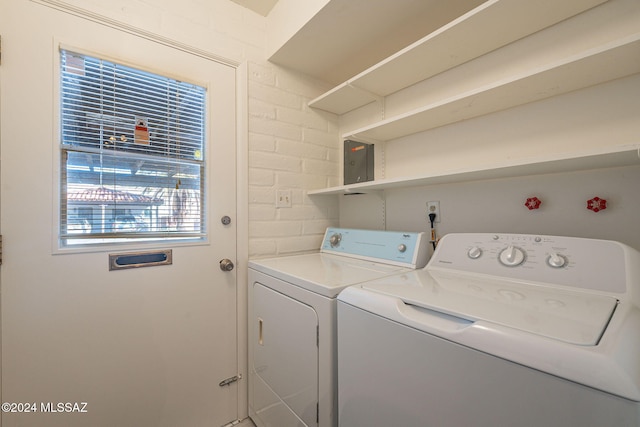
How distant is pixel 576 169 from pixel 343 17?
4.04 ft

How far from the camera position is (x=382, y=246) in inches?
55.8

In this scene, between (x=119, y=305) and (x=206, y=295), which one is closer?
(x=119, y=305)

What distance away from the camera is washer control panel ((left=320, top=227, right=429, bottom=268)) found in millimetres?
1275

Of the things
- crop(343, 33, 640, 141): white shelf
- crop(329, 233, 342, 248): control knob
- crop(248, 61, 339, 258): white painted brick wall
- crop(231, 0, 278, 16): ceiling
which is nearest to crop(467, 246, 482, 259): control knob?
crop(343, 33, 640, 141): white shelf

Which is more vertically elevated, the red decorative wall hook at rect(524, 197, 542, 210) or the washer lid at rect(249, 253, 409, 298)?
the red decorative wall hook at rect(524, 197, 542, 210)

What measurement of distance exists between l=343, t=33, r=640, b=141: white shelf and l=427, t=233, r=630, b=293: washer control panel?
571mm

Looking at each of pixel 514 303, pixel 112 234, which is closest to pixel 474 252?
pixel 514 303

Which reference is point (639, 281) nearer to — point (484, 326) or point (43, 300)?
point (484, 326)

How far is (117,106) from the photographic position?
122cm

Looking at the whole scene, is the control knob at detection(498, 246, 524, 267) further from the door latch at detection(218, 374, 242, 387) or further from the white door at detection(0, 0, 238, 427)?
the door latch at detection(218, 374, 242, 387)

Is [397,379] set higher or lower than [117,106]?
lower

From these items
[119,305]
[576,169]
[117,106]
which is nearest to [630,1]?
[576,169]

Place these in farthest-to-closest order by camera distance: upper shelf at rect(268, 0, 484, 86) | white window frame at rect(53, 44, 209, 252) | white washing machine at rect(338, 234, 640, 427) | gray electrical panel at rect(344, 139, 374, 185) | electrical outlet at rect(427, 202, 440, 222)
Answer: gray electrical panel at rect(344, 139, 374, 185) → electrical outlet at rect(427, 202, 440, 222) → upper shelf at rect(268, 0, 484, 86) → white window frame at rect(53, 44, 209, 252) → white washing machine at rect(338, 234, 640, 427)

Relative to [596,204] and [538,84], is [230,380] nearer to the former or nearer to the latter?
[596,204]
